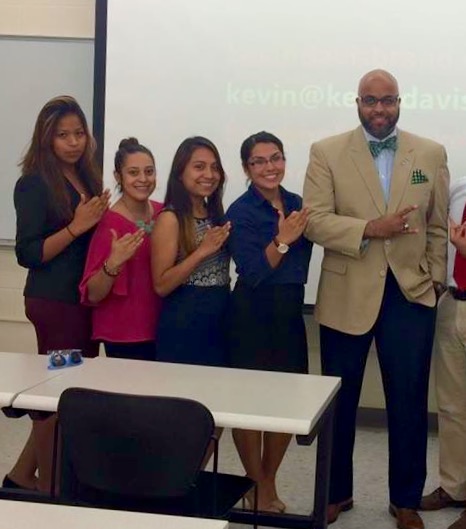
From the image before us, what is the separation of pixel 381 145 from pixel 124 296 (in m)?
1.11

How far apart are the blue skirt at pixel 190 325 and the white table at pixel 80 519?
1487mm

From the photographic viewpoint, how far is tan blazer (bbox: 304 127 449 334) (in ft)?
10.7

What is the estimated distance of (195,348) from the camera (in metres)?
3.27

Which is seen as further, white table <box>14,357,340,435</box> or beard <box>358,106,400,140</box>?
beard <box>358,106,400,140</box>

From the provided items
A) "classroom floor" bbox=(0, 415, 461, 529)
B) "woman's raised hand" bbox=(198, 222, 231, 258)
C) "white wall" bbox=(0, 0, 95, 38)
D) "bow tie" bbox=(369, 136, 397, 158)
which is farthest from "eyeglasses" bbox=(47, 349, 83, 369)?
"white wall" bbox=(0, 0, 95, 38)

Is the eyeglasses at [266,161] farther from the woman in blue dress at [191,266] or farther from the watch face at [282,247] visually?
the watch face at [282,247]

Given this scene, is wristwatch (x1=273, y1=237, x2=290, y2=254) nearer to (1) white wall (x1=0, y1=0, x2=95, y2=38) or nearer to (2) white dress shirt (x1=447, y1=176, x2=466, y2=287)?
(2) white dress shirt (x1=447, y1=176, x2=466, y2=287)

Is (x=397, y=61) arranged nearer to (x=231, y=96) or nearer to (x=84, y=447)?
(x=231, y=96)

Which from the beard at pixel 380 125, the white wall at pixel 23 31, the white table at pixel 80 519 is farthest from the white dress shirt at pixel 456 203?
the white wall at pixel 23 31

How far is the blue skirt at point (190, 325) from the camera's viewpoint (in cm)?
324

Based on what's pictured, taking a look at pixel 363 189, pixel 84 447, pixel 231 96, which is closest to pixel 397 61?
pixel 231 96

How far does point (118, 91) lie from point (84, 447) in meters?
2.63

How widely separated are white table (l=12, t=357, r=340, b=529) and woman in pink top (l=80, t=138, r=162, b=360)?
0.29 m

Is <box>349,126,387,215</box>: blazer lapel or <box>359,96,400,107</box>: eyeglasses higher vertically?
<box>359,96,400,107</box>: eyeglasses
